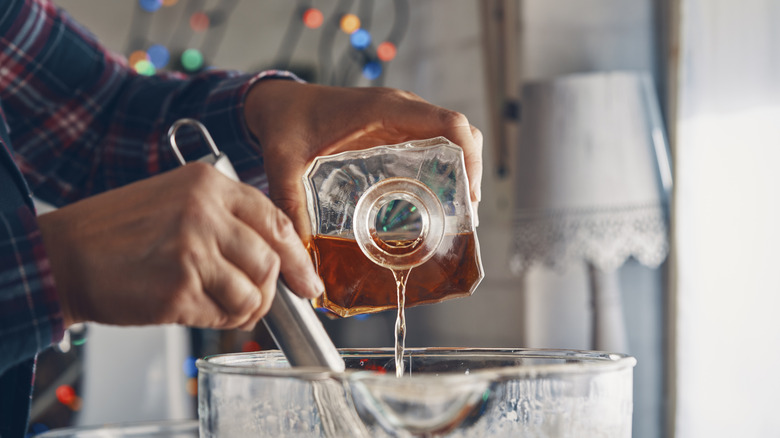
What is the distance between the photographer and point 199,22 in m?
2.53

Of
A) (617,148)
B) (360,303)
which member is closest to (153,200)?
(360,303)

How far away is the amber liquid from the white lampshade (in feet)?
3.50

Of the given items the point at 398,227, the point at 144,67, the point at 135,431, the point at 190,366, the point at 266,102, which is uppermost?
the point at 144,67

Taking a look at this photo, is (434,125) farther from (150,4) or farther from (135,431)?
(150,4)

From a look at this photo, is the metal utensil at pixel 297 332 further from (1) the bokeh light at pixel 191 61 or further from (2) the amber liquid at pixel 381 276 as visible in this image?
(1) the bokeh light at pixel 191 61

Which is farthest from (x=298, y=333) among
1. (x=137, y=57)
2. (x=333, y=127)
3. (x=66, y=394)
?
(x=137, y=57)

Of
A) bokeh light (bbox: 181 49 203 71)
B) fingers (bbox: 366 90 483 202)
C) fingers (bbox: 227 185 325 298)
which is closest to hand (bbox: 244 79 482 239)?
fingers (bbox: 366 90 483 202)

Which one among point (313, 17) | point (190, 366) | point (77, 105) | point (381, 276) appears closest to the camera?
point (381, 276)

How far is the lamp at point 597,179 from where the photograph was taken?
4.69 feet

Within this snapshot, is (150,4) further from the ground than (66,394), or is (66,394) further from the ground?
(150,4)

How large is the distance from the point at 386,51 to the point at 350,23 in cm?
15

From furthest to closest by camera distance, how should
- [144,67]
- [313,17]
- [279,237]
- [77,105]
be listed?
[313,17]
[144,67]
[77,105]
[279,237]

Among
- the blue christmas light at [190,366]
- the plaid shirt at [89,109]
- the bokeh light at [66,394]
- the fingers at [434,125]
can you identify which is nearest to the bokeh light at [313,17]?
the blue christmas light at [190,366]

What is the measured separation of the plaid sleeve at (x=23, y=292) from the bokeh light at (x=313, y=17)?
2.21m
